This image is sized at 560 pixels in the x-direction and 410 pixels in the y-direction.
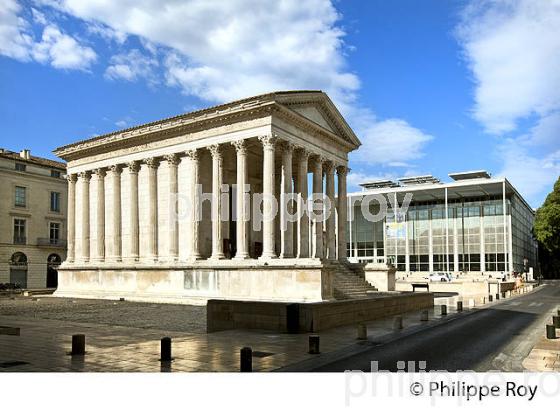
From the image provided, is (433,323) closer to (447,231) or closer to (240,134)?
(240,134)

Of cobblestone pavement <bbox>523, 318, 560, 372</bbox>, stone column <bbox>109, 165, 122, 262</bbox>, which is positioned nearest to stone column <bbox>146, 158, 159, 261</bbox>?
stone column <bbox>109, 165, 122, 262</bbox>

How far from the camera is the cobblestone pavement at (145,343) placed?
1462 centimetres

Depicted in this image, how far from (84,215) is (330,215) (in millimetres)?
23796

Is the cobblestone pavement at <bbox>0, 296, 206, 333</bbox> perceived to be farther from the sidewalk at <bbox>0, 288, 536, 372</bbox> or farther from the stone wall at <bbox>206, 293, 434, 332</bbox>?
the stone wall at <bbox>206, 293, 434, 332</bbox>

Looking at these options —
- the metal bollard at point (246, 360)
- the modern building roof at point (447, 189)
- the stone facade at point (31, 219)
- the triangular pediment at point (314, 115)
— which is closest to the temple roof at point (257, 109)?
the triangular pediment at point (314, 115)

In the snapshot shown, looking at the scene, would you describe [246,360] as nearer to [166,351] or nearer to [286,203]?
[166,351]

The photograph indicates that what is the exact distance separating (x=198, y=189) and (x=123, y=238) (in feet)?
34.1

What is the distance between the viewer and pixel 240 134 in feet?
125

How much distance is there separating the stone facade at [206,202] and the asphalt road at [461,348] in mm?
9214

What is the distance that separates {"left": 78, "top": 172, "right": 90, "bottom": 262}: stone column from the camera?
164 ft

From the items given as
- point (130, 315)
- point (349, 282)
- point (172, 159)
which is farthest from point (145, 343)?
point (172, 159)

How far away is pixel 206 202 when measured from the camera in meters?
42.6

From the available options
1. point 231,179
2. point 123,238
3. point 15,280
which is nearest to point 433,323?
point 231,179
